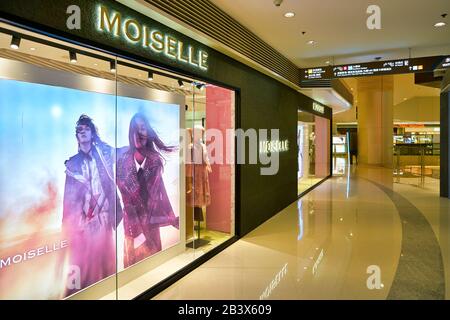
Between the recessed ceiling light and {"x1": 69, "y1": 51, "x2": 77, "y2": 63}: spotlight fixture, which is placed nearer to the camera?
{"x1": 69, "y1": 51, "x2": 77, "y2": 63}: spotlight fixture

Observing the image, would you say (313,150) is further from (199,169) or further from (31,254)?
(31,254)

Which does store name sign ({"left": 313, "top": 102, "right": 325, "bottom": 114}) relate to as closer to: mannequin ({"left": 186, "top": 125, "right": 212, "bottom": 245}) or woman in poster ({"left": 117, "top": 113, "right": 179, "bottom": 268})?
mannequin ({"left": 186, "top": 125, "right": 212, "bottom": 245})

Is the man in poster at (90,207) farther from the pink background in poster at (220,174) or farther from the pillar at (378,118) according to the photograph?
the pillar at (378,118)

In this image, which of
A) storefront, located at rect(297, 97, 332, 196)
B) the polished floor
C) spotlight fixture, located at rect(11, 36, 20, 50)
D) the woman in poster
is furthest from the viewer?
storefront, located at rect(297, 97, 332, 196)

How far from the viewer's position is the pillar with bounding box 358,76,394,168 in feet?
61.5

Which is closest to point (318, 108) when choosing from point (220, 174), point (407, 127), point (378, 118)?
point (220, 174)

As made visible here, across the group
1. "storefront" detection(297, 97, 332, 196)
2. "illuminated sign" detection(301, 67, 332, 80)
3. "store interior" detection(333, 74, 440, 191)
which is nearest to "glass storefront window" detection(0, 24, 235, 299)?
"illuminated sign" detection(301, 67, 332, 80)

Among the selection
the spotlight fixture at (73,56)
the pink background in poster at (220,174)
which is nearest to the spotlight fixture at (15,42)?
the spotlight fixture at (73,56)

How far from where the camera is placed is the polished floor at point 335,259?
10.7ft

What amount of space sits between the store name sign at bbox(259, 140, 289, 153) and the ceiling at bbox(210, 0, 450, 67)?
5.92 feet

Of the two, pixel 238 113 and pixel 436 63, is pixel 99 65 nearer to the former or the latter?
pixel 238 113

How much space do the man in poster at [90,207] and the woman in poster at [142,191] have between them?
0.73 feet

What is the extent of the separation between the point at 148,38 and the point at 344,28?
347 centimetres

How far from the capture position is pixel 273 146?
660cm
